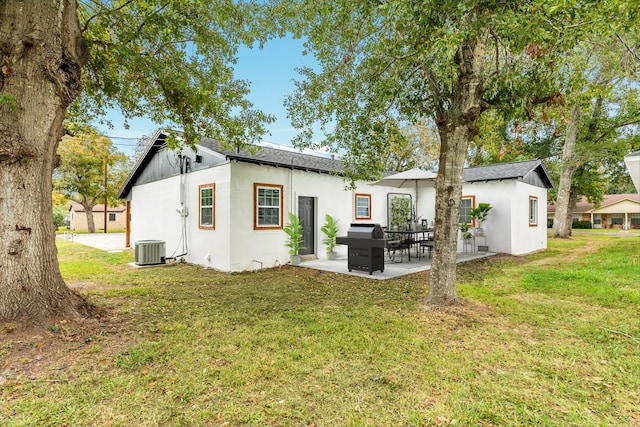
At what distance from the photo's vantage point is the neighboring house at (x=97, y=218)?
37.7m

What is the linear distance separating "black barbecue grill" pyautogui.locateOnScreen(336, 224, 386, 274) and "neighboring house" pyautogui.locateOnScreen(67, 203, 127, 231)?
39.6 m

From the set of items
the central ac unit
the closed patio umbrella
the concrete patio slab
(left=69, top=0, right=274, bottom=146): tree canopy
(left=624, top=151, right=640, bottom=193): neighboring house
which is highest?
(left=69, top=0, right=274, bottom=146): tree canopy

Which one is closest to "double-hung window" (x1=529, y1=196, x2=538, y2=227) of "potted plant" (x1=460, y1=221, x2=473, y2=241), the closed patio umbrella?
"potted plant" (x1=460, y1=221, x2=473, y2=241)

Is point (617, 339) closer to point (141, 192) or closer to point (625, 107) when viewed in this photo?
point (141, 192)

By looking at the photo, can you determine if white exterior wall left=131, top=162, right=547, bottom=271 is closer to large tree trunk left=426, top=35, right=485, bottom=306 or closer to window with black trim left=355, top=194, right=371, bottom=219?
window with black trim left=355, top=194, right=371, bottom=219

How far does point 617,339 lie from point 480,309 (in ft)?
4.97

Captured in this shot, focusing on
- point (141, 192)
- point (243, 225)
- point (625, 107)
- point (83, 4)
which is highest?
point (625, 107)

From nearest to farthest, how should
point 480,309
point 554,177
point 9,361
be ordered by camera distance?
point 9,361
point 480,309
point 554,177

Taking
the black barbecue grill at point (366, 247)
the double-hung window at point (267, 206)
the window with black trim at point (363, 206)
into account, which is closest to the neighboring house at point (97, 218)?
the window with black trim at point (363, 206)

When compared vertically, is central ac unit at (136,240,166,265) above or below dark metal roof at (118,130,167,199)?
below

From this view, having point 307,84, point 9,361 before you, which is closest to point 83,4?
point 307,84

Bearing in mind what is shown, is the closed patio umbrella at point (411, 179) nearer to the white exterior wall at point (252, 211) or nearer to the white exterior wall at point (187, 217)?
the white exterior wall at point (252, 211)

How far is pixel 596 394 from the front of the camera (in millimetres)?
2609

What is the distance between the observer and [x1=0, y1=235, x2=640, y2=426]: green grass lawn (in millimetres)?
2379
